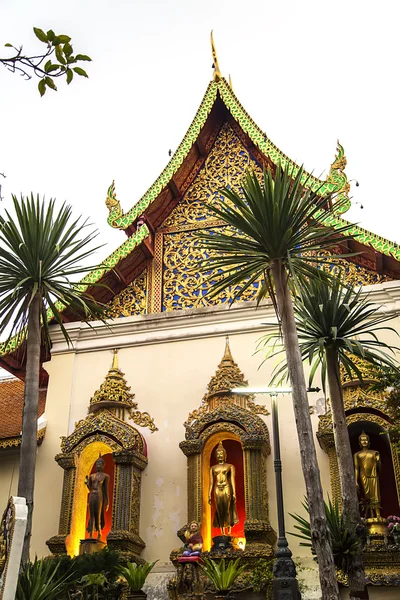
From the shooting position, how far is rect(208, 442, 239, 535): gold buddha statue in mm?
11109

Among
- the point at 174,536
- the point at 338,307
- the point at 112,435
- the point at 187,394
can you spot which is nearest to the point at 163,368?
the point at 187,394

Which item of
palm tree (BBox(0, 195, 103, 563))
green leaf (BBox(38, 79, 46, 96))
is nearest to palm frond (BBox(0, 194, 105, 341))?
palm tree (BBox(0, 195, 103, 563))

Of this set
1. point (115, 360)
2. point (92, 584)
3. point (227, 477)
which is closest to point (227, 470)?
point (227, 477)

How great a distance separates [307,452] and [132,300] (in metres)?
6.67

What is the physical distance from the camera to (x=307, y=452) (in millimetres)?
7914

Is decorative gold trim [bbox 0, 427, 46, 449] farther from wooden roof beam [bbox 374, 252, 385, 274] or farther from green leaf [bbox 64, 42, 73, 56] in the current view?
green leaf [bbox 64, 42, 73, 56]

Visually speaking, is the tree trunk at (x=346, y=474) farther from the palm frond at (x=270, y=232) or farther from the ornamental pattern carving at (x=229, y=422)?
the ornamental pattern carving at (x=229, y=422)

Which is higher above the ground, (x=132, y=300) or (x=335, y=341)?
(x=132, y=300)

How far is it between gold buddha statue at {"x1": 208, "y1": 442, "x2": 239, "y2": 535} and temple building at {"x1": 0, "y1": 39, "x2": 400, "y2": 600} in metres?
0.03

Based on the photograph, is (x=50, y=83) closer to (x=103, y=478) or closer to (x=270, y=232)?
(x=270, y=232)

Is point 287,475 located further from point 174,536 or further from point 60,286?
point 60,286

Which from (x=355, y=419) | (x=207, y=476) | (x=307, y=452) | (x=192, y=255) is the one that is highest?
(x=192, y=255)

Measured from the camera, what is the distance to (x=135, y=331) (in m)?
13.4

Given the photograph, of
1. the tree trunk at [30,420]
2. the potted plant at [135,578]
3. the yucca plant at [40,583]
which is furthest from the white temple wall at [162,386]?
the yucca plant at [40,583]
